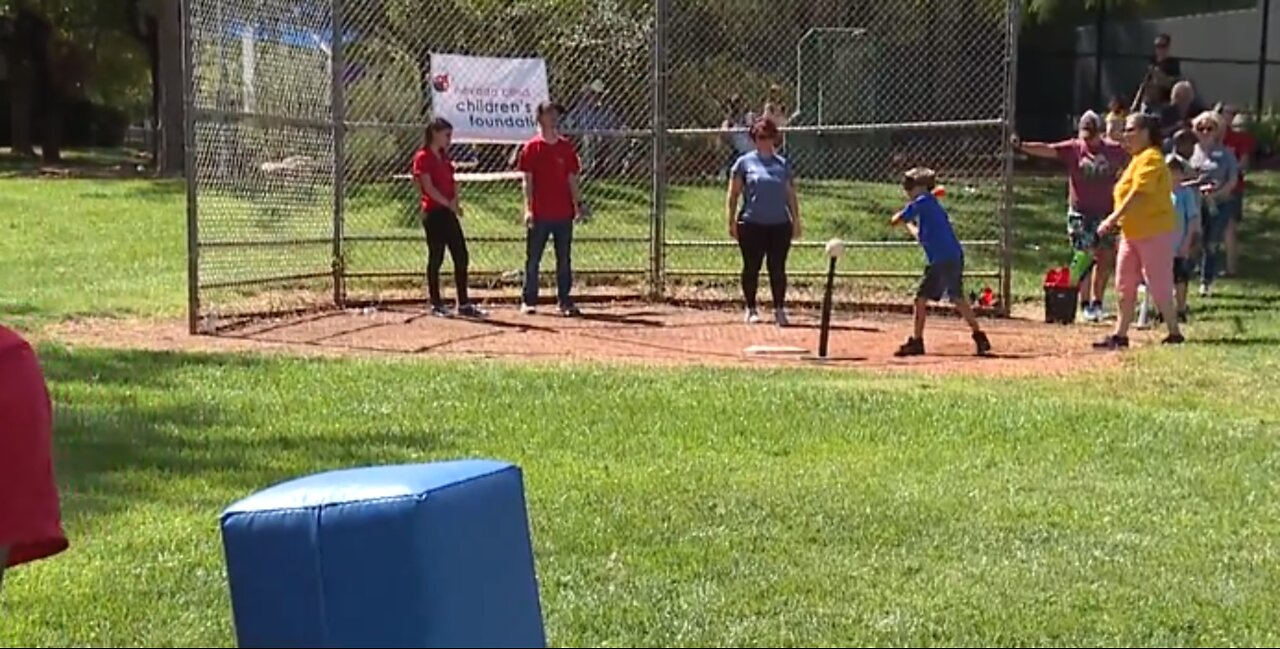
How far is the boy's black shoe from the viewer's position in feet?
37.6

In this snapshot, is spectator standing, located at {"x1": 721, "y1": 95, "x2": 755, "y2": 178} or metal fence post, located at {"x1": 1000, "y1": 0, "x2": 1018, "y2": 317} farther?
spectator standing, located at {"x1": 721, "y1": 95, "x2": 755, "y2": 178}

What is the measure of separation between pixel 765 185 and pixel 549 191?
1783 mm

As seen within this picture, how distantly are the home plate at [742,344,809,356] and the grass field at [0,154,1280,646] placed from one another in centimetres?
125

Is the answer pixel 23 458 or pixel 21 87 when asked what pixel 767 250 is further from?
pixel 21 87

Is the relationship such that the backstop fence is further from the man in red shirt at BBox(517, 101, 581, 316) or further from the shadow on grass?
the shadow on grass

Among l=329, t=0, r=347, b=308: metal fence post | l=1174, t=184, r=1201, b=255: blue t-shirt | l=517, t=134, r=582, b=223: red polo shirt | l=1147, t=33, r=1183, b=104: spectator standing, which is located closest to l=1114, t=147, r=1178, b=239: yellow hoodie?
l=1174, t=184, r=1201, b=255: blue t-shirt

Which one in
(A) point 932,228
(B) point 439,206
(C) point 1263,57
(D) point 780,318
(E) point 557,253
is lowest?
(D) point 780,318

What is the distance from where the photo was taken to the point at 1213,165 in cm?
1462

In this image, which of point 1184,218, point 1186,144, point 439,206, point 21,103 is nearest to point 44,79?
point 21,103

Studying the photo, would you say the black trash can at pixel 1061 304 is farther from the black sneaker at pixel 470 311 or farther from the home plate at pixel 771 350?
the black sneaker at pixel 470 311

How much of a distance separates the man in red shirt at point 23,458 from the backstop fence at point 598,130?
8084mm

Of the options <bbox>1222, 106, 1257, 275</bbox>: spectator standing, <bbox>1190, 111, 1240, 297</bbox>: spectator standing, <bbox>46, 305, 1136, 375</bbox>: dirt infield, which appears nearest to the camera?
<bbox>46, 305, 1136, 375</bbox>: dirt infield

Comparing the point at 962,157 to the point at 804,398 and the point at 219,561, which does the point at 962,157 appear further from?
the point at 219,561

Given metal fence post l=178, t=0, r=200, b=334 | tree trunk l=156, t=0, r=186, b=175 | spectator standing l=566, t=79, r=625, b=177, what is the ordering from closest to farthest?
metal fence post l=178, t=0, r=200, b=334
spectator standing l=566, t=79, r=625, b=177
tree trunk l=156, t=0, r=186, b=175
